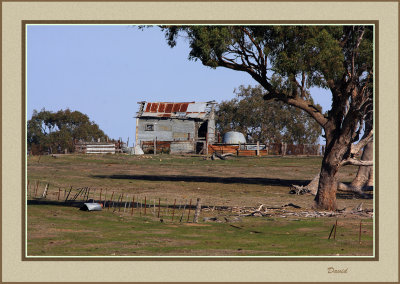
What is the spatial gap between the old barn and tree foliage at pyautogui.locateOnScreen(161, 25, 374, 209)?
158 ft

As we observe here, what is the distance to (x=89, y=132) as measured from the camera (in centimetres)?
10262

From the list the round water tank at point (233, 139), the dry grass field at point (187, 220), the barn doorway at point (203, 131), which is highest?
the barn doorway at point (203, 131)

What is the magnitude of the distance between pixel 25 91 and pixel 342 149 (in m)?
17.0

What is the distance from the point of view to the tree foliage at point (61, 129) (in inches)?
3898

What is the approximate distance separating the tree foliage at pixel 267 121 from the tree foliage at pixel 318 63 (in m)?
70.7

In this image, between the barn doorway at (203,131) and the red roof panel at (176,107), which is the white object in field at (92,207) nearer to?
the red roof panel at (176,107)

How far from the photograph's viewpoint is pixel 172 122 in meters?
79.6

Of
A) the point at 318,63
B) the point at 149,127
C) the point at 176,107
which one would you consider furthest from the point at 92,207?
the point at 176,107

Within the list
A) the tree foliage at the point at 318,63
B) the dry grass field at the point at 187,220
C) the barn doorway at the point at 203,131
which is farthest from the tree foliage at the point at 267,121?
the tree foliage at the point at 318,63

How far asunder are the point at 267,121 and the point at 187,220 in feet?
259

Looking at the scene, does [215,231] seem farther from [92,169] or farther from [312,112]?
[92,169]

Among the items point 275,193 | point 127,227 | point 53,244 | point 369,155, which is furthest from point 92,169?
point 53,244

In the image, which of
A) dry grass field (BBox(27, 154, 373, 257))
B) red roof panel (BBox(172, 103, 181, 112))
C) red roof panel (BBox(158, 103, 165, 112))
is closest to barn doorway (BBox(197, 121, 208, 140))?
red roof panel (BBox(172, 103, 181, 112))

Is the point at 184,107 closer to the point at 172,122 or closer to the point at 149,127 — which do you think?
the point at 172,122
